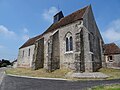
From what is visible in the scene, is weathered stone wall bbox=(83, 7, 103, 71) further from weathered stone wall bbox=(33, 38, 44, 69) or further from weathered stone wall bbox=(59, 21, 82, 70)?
weathered stone wall bbox=(33, 38, 44, 69)


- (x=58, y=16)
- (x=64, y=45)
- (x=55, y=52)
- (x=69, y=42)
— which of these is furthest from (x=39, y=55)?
(x=58, y=16)

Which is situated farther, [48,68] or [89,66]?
[48,68]

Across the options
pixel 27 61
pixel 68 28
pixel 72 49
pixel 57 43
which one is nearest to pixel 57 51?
pixel 57 43

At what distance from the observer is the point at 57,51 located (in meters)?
22.1

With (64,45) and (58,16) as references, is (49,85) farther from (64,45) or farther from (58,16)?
(58,16)

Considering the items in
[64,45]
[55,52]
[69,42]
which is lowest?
[55,52]

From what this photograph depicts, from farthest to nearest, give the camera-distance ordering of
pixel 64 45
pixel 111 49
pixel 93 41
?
pixel 111 49 → pixel 64 45 → pixel 93 41

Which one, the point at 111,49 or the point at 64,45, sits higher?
the point at 64,45

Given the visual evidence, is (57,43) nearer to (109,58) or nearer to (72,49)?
(72,49)

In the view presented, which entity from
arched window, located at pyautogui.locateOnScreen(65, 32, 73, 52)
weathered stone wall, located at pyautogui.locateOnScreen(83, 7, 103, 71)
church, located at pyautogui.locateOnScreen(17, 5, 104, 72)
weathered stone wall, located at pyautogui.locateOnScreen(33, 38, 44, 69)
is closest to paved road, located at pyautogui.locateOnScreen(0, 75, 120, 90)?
church, located at pyautogui.locateOnScreen(17, 5, 104, 72)

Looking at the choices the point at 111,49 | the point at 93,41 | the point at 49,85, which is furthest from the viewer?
the point at 111,49

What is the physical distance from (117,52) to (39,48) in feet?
49.6

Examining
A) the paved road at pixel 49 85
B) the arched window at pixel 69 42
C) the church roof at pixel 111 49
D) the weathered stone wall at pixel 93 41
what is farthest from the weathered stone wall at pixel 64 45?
the church roof at pixel 111 49

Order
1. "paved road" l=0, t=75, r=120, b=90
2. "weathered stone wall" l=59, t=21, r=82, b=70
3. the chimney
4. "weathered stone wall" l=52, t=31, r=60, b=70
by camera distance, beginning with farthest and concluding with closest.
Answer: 1. the chimney
2. "weathered stone wall" l=52, t=31, r=60, b=70
3. "weathered stone wall" l=59, t=21, r=82, b=70
4. "paved road" l=0, t=75, r=120, b=90
